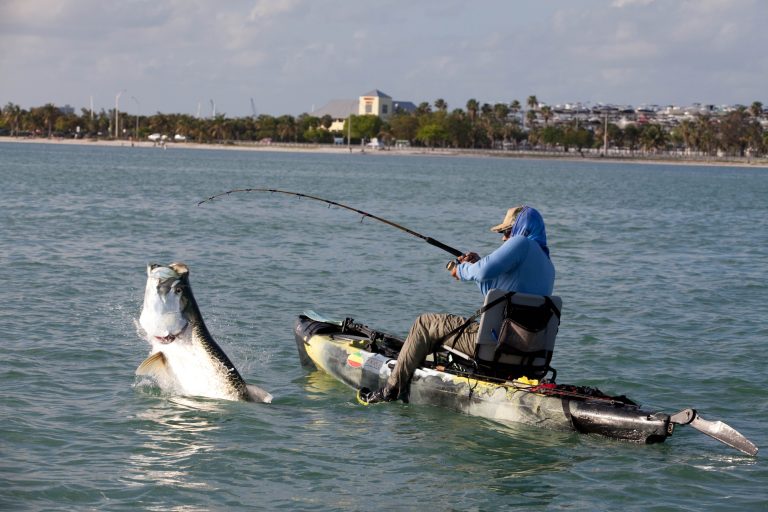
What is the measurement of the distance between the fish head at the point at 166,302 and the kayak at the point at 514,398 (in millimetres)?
2228

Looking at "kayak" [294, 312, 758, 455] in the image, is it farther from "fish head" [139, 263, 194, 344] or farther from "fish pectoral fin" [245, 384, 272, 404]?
"fish head" [139, 263, 194, 344]

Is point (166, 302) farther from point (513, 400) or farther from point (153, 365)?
point (513, 400)

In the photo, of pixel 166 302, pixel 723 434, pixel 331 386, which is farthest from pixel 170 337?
pixel 723 434

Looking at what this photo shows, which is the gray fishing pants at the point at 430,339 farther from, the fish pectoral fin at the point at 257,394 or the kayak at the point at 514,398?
the fish pectoral fin at the point at 257,394

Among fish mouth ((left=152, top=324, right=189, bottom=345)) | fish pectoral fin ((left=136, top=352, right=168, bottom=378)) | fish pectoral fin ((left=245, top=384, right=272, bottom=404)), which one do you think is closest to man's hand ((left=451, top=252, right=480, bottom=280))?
fish pectoral fin ((left=245, top=384, right=272, bottom=404))

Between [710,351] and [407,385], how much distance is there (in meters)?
5.90

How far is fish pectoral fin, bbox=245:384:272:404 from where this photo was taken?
10867mm

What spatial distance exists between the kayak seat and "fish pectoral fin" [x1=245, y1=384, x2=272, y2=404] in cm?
229

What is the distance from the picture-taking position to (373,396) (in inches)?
432

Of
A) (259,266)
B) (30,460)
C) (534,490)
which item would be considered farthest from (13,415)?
(259,266)

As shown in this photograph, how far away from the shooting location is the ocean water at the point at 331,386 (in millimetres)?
8719

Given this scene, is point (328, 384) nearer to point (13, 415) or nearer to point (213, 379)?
point (213, 379)

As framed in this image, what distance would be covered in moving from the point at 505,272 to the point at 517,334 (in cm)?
63

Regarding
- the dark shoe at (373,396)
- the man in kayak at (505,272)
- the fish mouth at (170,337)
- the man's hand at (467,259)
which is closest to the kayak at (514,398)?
the dark shoe at (373,396)
